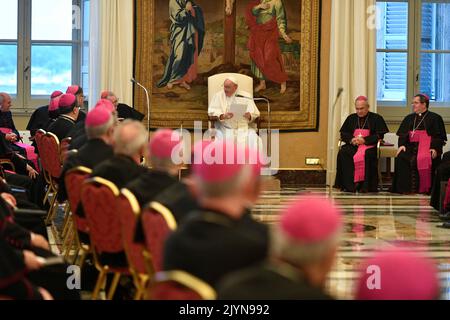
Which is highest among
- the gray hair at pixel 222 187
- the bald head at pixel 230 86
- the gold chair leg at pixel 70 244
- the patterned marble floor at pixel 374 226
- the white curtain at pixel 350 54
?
the white curtain at pixel 350 54

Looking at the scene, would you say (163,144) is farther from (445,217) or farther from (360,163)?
(360,163)

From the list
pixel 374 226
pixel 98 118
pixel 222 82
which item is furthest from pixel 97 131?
pixel 222 82

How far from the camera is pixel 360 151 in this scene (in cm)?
1477

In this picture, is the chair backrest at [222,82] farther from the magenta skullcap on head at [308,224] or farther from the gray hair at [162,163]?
the magenta skullcap on head at [308,224]

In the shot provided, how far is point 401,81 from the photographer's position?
1666 centimetres

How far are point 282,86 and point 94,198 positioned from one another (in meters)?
10.8

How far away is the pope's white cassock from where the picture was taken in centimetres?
1464

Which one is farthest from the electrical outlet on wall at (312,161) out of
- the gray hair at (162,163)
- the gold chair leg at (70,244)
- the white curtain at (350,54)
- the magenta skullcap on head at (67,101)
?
the gray hair at (162,163)

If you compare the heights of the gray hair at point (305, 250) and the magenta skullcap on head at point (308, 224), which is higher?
the magenta skullcap on head at point (308, 224)

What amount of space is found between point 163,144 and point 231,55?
11003mm

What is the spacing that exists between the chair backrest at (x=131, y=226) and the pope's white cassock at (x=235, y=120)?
9.87 meters

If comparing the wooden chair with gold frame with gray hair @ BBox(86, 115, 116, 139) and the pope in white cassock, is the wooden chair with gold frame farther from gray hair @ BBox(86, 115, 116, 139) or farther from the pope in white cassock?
the pope in white cassock

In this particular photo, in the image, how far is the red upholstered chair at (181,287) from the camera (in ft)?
9.04
